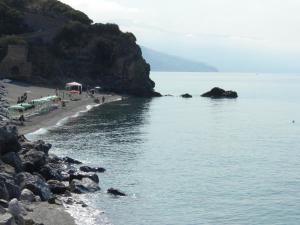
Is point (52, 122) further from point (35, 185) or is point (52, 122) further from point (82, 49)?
point (82, 49)

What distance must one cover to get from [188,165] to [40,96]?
56511mm

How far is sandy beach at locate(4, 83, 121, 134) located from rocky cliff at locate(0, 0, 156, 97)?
11280 millimetres

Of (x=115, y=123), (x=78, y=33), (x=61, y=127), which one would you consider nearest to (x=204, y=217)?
(x=61, y=127)

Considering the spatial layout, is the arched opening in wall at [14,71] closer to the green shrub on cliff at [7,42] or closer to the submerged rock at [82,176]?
the green shrub on cliff at [7,42]

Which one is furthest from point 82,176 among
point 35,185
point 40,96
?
point 40,96

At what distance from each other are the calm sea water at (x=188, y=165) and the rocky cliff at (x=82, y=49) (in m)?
45.6

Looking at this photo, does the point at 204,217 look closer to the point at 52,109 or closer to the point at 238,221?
the point at 238,221

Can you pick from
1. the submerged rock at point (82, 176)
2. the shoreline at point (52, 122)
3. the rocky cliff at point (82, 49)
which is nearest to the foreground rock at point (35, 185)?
the shoreline at point (52, 122)

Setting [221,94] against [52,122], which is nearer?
[52,122]

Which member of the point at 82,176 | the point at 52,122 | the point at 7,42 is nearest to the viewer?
the point at 82,176

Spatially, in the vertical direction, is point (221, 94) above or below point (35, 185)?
above

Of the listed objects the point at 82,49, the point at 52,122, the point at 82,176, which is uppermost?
the point at 82,49

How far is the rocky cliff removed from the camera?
459ft

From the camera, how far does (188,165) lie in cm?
5069
